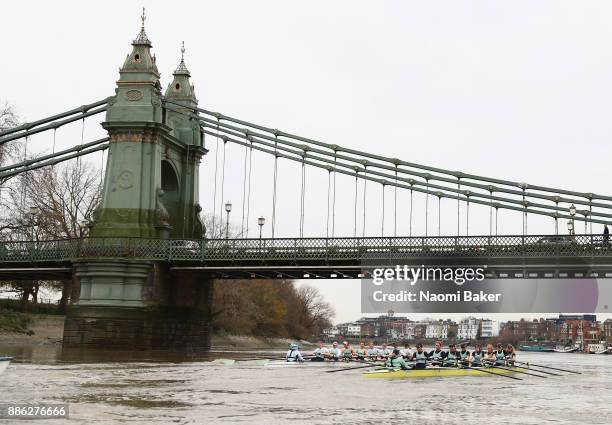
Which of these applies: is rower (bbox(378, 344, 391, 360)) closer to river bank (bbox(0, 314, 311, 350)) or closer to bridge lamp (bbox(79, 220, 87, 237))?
river bank (bbox(0, 314, 311, 350))

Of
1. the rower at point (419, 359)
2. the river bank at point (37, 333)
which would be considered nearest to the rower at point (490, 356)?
the rower at point (419, 359)

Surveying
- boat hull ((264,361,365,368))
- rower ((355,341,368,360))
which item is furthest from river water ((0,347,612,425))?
rower ((355,341,368,360))

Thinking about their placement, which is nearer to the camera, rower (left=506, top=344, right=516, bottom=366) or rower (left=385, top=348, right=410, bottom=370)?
rower (left=385, top=348, right=410, bottom=370)

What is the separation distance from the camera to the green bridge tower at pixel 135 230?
47.6 metres

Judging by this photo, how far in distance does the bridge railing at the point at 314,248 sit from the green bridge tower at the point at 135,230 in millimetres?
690

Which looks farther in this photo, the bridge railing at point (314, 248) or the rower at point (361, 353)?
the bridge railing at point (314, 248)

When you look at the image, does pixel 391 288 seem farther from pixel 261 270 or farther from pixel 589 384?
pixel 589 384

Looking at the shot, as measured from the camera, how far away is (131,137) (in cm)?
4947

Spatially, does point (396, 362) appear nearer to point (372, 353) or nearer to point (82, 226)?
point (372, 353)

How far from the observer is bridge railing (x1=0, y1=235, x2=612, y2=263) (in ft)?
148

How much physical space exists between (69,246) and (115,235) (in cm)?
319

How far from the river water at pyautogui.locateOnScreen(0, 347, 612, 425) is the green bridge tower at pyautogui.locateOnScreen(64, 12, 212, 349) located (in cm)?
1163

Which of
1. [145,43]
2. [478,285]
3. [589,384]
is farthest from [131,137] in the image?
[589,384]

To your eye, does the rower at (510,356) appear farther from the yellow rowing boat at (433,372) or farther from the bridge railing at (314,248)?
the bridge railing at (314,248)
